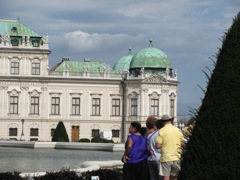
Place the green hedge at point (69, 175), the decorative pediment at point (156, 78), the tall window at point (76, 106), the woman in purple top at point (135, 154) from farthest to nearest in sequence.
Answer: the tall window at point (76, 106)
the decorative pediment at point (156, 78)
the green hedge at point (69, 175)
the woman in purple top at point (135, 154)

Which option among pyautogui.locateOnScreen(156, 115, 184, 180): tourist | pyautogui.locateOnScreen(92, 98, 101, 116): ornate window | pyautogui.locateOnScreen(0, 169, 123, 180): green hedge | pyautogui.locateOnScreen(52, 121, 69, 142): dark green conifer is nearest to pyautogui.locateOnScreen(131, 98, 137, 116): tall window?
pyautogui.locateOnScreen(92, 98, 101, 116): ornate window

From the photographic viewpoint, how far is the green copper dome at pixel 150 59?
61.8 meters

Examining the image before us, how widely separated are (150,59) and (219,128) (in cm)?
5573

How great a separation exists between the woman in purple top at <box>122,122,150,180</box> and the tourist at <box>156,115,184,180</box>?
636mm

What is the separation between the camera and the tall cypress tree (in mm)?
6547

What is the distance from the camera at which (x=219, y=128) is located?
6586mm

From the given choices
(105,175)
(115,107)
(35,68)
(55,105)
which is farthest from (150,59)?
(105,175)

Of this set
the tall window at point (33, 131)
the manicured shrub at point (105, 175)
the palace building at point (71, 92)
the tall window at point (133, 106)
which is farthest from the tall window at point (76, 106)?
the manicured shrub at point (105, 175)

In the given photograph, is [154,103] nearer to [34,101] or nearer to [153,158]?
[34,101]

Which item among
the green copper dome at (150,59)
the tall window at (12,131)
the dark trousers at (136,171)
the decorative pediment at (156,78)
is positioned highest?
the green copper dome at (150,59)

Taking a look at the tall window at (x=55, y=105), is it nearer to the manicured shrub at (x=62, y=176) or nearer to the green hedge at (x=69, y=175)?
the green hedge at (x=69, y=175)

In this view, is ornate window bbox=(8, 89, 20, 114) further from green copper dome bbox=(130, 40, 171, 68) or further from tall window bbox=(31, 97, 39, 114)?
green copper dome bbox=(130, 40, 171, 68)

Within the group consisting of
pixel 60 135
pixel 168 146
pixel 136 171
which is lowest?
pixel 136 171

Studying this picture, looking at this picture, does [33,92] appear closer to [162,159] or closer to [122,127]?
[122,127]
